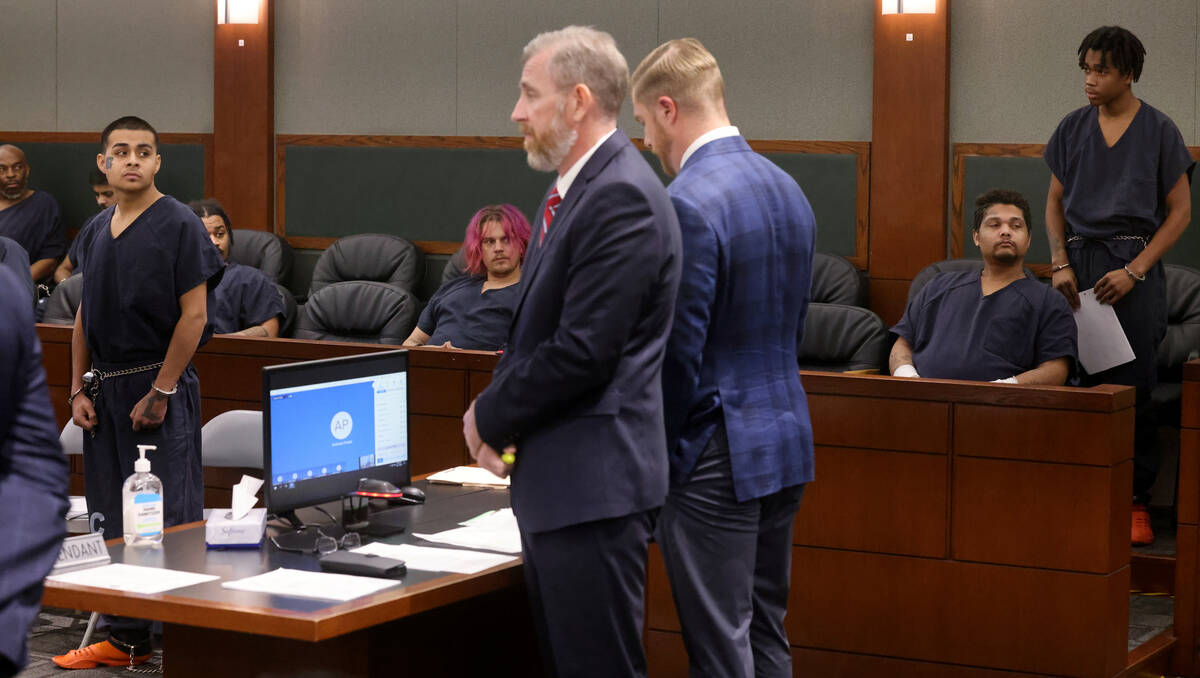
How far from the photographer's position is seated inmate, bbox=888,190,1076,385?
14.7 feet

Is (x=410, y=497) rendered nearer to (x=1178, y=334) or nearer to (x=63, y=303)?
(x=1178, y=334)

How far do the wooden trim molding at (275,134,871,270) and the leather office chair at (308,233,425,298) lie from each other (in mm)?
331

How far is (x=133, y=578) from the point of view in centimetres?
256

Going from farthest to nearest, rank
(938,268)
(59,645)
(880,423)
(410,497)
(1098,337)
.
→ (938,268)
(1098,337)
(59,645)
(880,423)
(410,497)

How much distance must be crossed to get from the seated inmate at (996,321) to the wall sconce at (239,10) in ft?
15.0

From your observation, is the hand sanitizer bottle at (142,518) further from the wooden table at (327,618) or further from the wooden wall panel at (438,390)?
the wooden wall panel at (438,390)

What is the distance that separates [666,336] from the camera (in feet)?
7.98

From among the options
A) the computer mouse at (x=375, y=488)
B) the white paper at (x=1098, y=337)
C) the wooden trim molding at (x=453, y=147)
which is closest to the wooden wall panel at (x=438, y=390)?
the computer mouse at (x=375, y=488)

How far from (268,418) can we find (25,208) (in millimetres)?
5702

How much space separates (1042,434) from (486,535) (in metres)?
1.56

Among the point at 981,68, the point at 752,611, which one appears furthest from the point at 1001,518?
the point at 981,68

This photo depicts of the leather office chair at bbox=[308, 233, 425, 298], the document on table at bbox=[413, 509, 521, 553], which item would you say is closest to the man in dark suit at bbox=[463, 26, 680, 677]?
the document on table at bbox=[413, 509, 521, 553]

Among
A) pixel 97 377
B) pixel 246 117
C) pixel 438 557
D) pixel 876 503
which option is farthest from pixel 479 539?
pixel 246 117

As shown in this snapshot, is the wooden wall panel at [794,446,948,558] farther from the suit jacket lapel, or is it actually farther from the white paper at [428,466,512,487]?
the suit jacket lapel
